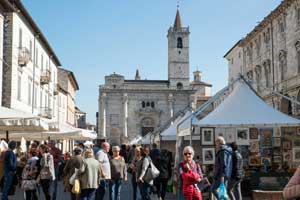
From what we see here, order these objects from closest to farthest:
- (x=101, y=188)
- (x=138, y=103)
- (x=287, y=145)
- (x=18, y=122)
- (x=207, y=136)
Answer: (x=101, y=188) < (x=18, y=122) < (x=207, y=136) < (x=287, y=145) < (x=138, y=103)

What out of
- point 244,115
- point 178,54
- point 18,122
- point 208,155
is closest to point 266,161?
point 208,155

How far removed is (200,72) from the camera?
110 metres

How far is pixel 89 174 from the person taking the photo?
9.23 meters

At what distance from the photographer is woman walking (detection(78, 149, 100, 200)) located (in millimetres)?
9227

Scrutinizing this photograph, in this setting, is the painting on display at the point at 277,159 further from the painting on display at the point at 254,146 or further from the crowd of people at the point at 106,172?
the crowd of people at the point at 106,172

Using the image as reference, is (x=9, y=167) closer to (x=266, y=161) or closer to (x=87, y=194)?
(x=87, y=194)

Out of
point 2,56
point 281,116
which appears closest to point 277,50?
point 2,56

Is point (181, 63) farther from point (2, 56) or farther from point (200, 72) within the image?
point (2, 56)

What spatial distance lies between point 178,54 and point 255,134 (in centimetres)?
7466

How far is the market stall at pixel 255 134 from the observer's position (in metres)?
12.3

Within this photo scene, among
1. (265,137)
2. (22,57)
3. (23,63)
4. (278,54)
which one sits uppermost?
(278,54)

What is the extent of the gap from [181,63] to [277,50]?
54112mm

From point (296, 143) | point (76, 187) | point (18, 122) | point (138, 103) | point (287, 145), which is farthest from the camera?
point (138, 103)

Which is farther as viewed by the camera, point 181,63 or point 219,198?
point 181,63
